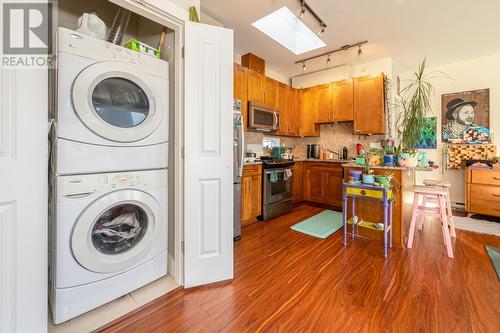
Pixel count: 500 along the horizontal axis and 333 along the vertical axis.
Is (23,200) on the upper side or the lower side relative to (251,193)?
upper

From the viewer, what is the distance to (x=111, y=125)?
4.73 feet

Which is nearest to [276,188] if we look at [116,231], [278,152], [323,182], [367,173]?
[278,152]

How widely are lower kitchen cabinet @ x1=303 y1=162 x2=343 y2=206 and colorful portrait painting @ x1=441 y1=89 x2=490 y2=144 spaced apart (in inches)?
87.1

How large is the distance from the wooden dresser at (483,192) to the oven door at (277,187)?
2874 millimetres

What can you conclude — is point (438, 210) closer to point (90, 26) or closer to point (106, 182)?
point (106, 182)

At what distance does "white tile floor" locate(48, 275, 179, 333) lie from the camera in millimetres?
1313

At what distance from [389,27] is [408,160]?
74.7 inches

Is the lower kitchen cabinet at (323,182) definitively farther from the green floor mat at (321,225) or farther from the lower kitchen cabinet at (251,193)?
the lower kitchen cabinet at (251,193)

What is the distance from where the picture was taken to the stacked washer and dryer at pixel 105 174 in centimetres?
129

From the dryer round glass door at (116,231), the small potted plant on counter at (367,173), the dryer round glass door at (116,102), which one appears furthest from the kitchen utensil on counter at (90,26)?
the small potted plant on counter at (367,173)

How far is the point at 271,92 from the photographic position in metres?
4.02

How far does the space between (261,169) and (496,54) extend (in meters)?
4.45

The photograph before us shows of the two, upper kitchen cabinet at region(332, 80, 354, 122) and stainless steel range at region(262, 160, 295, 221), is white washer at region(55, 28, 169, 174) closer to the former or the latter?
stainless steel range at region(262, 160, 295, 221)

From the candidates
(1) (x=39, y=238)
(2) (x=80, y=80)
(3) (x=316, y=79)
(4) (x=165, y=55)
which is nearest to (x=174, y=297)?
(1) (x=39, y=238)
